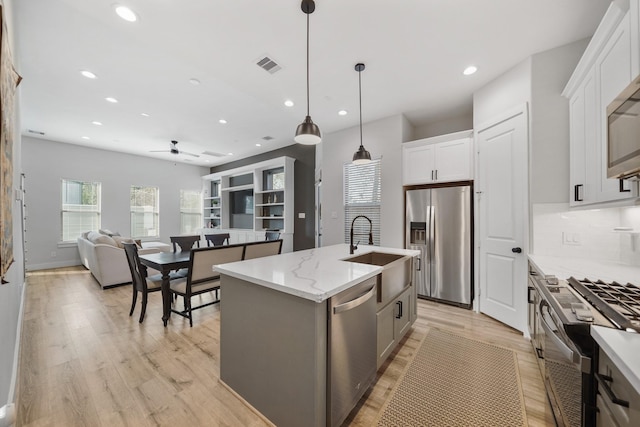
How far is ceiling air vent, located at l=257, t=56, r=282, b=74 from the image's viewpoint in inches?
107

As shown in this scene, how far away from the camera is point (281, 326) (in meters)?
1.45

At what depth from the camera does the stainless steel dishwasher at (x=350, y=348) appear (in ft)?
4.54

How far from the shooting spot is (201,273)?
113 inches

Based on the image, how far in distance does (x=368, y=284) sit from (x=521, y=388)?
1.44 metres

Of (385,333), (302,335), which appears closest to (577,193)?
(385,333)

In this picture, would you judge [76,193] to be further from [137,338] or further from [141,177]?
[137,338]

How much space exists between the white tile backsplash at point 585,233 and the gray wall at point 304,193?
407 centimetres

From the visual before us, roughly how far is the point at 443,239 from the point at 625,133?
248 cm

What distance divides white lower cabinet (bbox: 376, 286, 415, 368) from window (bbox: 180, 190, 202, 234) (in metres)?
7.97

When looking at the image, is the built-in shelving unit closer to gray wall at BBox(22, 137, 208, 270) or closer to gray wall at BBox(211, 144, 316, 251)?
gray wall at BBox(211, 144, 316, 251)

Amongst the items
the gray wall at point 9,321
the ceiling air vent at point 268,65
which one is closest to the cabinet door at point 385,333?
the gray wall at point 9,321

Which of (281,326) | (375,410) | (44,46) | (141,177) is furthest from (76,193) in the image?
(375,410)

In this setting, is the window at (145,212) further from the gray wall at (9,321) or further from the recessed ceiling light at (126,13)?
the recessed ceiling light at (126,13)

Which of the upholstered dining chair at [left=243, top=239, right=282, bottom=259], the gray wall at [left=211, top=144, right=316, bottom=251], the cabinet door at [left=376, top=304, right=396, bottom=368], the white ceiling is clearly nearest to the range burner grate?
the cabinet door at [left=376, top=304, right=396, bottom=368]
